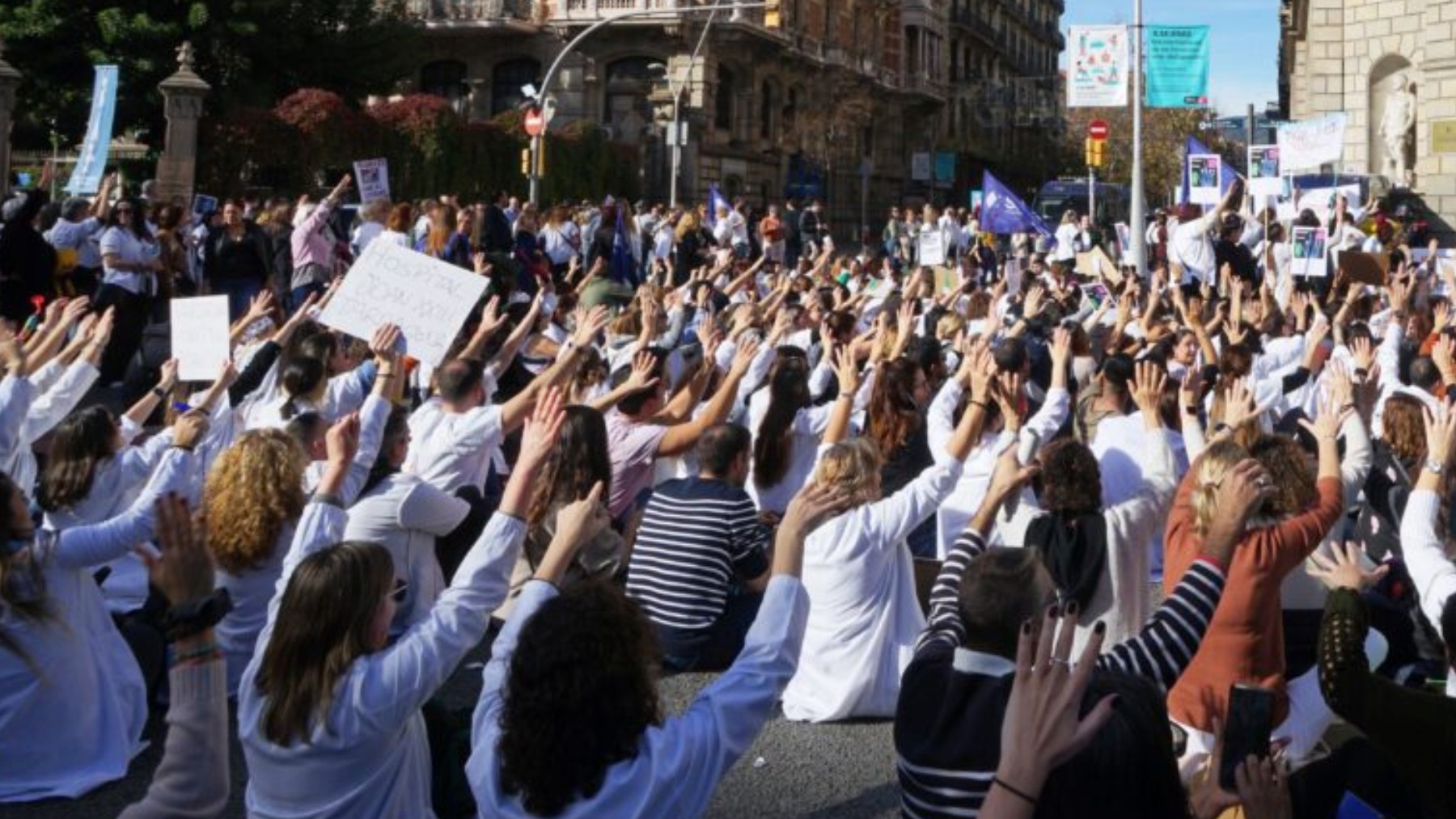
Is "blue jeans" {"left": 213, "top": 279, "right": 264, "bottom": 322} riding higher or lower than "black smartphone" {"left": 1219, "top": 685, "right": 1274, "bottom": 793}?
higher

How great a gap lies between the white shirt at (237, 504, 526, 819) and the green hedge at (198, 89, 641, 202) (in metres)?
30.7

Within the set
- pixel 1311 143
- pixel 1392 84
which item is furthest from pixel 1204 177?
pixel 1392 84

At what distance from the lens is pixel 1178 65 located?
24469 millimetres

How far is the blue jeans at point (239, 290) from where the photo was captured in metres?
15.3

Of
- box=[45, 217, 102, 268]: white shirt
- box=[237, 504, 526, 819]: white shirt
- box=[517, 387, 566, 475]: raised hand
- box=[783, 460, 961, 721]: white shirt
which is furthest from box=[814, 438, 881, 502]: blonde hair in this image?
box=[45, 217, 102, 268]: white shirt

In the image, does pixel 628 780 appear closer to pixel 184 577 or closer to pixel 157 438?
pixel 184 577

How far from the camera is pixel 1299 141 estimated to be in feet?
68.3

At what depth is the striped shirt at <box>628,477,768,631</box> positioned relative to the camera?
21.5 ft

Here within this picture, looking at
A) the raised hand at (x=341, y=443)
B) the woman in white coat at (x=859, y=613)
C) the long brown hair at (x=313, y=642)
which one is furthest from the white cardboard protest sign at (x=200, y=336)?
the long brown hair at (x=313, y=642)

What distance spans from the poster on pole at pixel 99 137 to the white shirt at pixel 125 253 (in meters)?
2.27

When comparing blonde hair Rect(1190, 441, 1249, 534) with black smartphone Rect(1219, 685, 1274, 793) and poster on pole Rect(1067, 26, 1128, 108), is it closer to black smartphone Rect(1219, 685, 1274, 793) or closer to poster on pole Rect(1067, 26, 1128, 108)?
black smartphone Rect(1219, 685, 1274, 793)

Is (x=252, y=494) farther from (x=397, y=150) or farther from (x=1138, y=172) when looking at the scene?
(x=397, y=150)

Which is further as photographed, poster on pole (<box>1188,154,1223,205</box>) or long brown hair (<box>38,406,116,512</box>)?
poster on pole (<box>1188,154,1223,205</box>)

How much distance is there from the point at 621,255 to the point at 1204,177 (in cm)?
807
